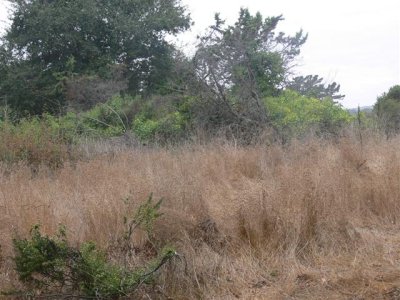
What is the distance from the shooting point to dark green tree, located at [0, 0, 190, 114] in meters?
20.3

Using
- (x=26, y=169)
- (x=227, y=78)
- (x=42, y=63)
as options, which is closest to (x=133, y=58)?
(x=42, y=63)

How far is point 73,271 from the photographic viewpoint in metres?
3.44

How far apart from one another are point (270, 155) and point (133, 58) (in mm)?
16388

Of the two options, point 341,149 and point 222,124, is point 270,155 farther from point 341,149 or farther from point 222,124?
point 222,124

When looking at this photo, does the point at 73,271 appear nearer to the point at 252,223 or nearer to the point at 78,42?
the point at 252,223

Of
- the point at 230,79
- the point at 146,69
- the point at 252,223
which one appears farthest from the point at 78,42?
the point at 252,223

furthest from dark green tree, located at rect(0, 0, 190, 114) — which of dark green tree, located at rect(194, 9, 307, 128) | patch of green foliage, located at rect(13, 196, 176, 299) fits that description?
patch of green foliage, located at rect(13, 196, 176, 299)

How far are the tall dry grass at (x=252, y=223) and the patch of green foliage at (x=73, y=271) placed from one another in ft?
0.94

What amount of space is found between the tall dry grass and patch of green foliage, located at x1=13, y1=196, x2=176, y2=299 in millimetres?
288

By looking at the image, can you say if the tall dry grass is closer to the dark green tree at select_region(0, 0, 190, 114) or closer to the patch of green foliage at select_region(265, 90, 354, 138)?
the patch of green foliage at select_region(265, 90, 354, 138)

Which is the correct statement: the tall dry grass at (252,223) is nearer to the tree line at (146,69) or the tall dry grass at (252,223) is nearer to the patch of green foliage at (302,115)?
the patch of green foliage at (302,115)

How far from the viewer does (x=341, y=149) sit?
7.48m

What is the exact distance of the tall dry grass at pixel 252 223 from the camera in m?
3.77

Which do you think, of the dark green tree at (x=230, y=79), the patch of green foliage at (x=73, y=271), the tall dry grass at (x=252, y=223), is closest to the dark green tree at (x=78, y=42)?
the dark green tree at (x=230, y=79)
